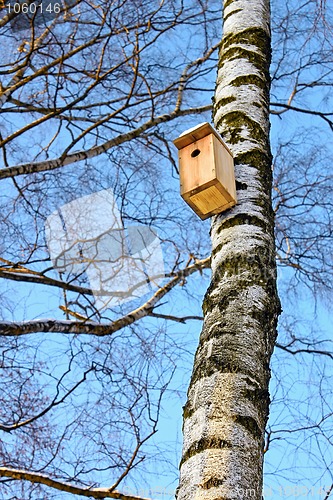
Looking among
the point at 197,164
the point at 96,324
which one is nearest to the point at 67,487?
the point at 96,324

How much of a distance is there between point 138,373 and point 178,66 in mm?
2082

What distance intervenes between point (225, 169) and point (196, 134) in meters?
0.23

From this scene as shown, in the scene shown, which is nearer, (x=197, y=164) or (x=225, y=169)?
(x=225, y=169)

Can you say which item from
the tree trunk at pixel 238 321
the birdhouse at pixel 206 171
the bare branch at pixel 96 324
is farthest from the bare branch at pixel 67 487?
the tree trunk at pixel 238 321

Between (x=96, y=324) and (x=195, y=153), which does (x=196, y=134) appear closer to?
(x=195, y=153)

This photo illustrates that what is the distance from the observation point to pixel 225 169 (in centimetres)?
200

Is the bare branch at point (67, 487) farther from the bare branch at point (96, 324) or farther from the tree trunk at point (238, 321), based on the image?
the tree trunk at point (238, 321)

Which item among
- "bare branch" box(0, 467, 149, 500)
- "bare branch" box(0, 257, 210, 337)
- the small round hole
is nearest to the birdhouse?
the small round hole

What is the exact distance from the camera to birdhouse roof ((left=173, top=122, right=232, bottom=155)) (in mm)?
2076

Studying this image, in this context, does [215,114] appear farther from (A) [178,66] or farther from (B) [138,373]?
(A) [178,66]

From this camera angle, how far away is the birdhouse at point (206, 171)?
6.29 ft

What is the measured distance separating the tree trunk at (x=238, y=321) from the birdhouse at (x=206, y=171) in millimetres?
39

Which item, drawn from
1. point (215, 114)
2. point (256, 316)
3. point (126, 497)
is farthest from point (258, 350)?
point (126, 497)

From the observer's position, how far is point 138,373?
11.2ft
